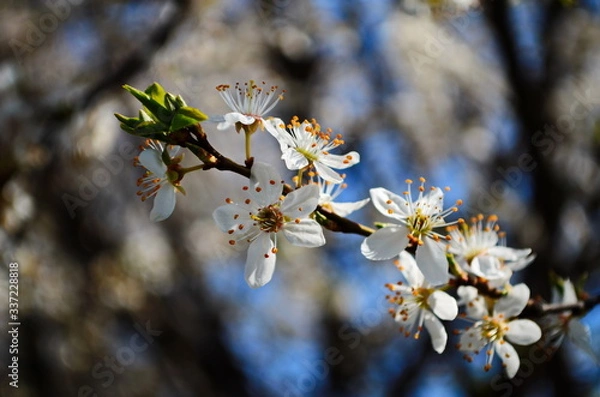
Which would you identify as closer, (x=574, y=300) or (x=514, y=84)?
(x=574, y=300)

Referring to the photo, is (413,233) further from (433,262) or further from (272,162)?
(272,162)

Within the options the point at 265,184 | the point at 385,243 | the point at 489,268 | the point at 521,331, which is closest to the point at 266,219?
the point at 265,184

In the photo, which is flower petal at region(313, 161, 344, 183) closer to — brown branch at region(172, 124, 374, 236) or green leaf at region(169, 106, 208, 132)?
brown branch at region(172, 124, 374, 236)

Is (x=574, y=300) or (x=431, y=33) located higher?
(x=574, y=300)

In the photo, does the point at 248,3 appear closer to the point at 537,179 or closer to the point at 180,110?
the point at 537,179

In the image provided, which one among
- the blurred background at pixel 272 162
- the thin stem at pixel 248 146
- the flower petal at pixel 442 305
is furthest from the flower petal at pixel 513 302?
the blurred background at pixel 272 162

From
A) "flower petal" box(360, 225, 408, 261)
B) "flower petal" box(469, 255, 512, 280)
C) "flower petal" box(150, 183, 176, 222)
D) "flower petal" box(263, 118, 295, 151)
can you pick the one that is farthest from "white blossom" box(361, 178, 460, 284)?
"flower petal" box(150, 183, 176, 222)

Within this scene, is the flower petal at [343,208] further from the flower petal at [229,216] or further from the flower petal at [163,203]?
the flower petal at [163,203]

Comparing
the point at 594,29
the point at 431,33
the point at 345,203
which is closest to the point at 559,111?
the point at 594,29
